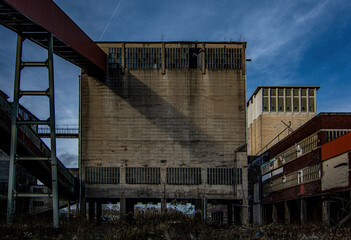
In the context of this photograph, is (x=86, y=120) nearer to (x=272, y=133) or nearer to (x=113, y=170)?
(x=113, y=170)

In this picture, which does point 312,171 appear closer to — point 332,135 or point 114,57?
point 332,135

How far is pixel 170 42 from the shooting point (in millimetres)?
37375

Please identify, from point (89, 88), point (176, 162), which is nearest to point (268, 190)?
point (176, 162)

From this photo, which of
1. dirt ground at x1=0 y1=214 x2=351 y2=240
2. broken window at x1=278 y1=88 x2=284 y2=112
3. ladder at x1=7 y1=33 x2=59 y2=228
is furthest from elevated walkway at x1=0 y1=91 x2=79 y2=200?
broken window at x1=278 y1=88 x2=284 y2=112

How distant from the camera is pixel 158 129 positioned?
36250mm

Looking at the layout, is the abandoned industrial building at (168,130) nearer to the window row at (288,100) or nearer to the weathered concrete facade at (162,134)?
the weathered concrete facade at (162,134)

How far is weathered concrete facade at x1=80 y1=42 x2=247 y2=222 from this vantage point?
1420 inches

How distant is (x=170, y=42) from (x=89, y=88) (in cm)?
883

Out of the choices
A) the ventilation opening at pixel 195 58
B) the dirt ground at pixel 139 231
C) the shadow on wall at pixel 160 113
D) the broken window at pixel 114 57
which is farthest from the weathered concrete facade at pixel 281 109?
the dirt ground at pixel 139 231

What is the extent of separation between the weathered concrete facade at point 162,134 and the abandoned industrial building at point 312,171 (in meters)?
4.80

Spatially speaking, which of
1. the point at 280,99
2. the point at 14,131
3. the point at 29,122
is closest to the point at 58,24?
the point at 29,122

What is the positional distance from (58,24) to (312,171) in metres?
22.1

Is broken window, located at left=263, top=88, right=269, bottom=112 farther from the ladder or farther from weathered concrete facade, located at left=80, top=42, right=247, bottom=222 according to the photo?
the ladder

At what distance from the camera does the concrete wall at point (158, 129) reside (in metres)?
36.1
